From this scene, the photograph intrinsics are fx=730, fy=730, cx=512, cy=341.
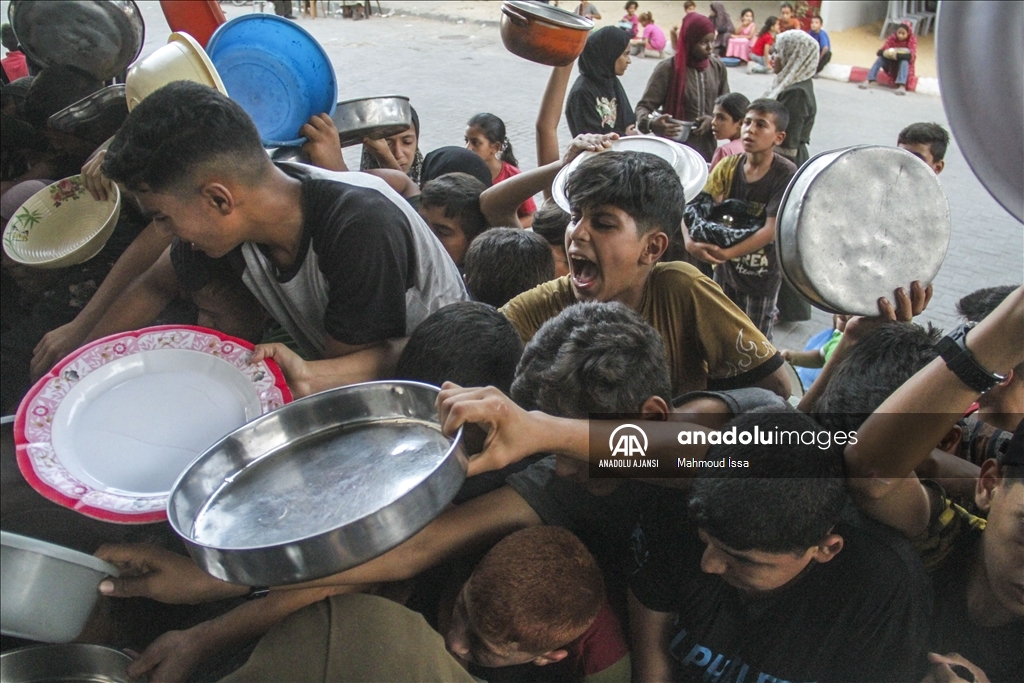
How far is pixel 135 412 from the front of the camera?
1.75m

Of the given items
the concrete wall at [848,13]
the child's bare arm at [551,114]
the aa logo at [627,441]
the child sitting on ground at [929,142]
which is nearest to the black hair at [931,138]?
the child sitting on ground at [929,142]

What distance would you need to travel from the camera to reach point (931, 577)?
1.56 metres

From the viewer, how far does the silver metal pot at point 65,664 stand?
55.8 inches

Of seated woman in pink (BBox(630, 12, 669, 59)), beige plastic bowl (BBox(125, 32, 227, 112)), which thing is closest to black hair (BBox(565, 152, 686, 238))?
beige plastic bowl (BBox(125, 32, 227, 112))

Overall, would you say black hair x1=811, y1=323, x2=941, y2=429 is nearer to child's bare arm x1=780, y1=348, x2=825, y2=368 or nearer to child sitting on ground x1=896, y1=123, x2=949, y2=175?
child's bare arm x1=780, y1=348, x2=825, y2=368

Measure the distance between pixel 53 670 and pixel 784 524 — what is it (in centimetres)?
145

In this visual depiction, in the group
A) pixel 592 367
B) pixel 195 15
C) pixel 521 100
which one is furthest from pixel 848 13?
pixel 592 367

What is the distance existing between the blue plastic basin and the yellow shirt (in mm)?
1140

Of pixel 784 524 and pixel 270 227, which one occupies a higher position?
pixel 270 227

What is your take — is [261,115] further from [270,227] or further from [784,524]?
[784,524]

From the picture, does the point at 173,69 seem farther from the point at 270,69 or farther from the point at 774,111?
the point at 774,111

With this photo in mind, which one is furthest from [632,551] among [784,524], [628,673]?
[784,524]

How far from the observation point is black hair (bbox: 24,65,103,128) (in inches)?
125

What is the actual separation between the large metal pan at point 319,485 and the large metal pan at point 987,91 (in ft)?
3.15
